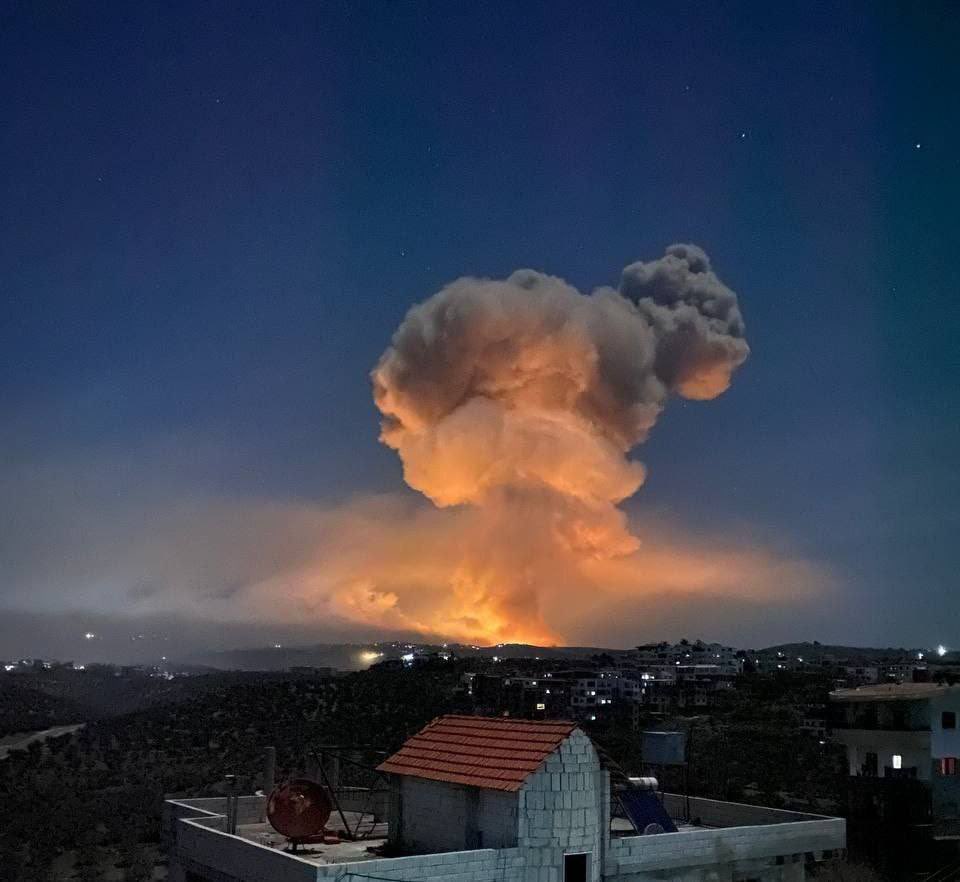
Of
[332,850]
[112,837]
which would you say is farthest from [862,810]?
[112,837]

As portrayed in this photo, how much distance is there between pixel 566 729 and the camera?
18516 mm

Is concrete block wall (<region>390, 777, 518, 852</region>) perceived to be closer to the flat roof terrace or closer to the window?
the flat roof terrace

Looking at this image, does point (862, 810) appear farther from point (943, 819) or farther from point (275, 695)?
point (275, 695)

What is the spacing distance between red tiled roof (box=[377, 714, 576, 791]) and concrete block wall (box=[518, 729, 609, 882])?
0.98 feet

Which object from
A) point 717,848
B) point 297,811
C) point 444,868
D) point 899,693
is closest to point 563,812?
point 444,868

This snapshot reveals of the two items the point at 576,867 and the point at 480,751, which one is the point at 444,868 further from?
the point at 480,751

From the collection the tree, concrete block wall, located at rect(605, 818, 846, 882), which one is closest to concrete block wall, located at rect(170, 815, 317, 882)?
concrete block wall, located at rect(605, 818, 846, 882)

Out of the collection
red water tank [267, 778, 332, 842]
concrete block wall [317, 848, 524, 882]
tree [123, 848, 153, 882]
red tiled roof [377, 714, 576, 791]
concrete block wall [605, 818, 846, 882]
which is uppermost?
red tiled roof [377, 714, 576, 791]

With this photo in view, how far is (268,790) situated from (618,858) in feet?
27.2

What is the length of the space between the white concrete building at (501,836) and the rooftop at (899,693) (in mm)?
16562

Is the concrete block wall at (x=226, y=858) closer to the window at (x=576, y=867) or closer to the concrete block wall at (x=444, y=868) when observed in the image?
the concrete block wall at (x=444, y=868)

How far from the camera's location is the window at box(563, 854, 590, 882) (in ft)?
59.8

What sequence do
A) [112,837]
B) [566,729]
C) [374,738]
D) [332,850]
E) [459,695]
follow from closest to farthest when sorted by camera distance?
[566,729]
[332,850]
[112,837]
[374,738]
[459,695]

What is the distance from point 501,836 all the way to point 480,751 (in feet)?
6.13
